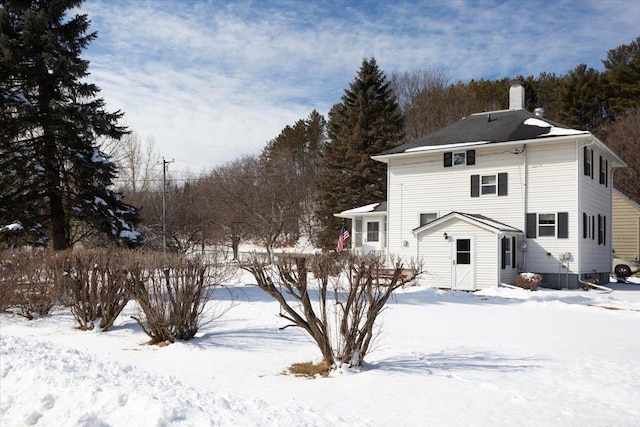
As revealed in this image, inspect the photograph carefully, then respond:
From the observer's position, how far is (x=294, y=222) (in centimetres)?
4653

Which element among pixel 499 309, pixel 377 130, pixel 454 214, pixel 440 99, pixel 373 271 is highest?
pixel 440 99

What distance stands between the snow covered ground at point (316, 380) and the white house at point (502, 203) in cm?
878

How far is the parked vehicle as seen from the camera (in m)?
27.6

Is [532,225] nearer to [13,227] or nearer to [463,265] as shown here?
[463,265]

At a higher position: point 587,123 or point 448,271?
point 587,123

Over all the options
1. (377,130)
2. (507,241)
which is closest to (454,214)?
(507,241)

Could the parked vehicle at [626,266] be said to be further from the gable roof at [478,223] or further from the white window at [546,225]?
the gable roof at [478,223]

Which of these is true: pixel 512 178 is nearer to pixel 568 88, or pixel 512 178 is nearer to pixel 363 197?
pixel 363 197

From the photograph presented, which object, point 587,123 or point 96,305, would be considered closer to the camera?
point 96,305

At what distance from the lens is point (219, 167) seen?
185 ft

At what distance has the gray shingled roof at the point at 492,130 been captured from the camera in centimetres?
2120

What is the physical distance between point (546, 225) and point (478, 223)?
3008 mm

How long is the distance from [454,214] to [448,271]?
7.14 ft

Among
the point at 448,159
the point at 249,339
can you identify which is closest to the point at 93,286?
the point at 249,339
